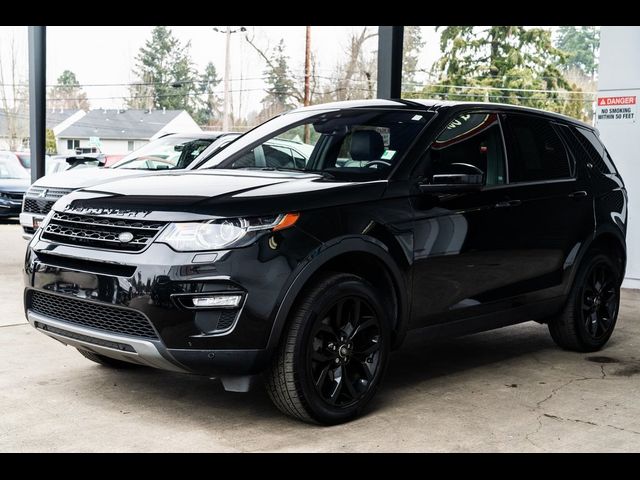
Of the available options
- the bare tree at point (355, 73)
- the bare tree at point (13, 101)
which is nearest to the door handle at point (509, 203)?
the bare tree at point (355, 73)

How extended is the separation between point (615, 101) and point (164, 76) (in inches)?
2369

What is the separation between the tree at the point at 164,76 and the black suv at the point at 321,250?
59801mm

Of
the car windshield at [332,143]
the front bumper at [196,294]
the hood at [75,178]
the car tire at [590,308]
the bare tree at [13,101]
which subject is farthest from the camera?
the bare tree at [13,101]

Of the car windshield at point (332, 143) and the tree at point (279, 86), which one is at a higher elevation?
the tree at point (279, 86)

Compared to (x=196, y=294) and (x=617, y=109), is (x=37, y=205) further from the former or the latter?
(x=617, y=109)

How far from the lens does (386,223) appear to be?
445cm

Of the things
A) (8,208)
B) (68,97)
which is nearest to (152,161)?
(8,208)

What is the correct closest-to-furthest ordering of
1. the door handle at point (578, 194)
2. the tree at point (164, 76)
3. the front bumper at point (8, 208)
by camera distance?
the door handle at point (578, 194) < the front bumper at point (8, 208) < the tree at point (164, 76)

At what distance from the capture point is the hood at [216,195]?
3.98m

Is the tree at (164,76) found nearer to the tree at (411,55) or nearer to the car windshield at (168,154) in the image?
the tree at (411,55)

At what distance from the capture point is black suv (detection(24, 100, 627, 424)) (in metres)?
3.91

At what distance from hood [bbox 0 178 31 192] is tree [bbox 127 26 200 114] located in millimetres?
47314

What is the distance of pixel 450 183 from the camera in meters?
4.68
